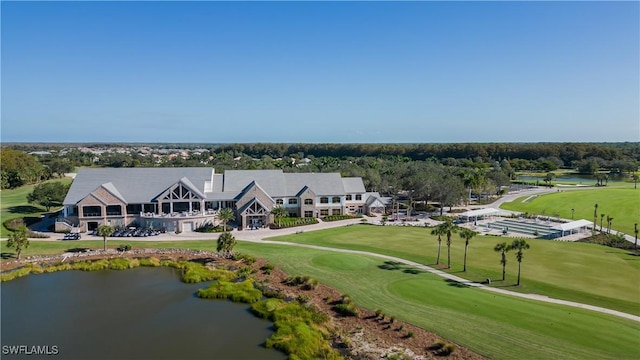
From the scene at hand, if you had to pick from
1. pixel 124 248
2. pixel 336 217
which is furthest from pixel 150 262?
pixel 336 217

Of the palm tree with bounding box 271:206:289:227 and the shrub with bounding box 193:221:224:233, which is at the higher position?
the palm tree with bounding box 271:206:289:227

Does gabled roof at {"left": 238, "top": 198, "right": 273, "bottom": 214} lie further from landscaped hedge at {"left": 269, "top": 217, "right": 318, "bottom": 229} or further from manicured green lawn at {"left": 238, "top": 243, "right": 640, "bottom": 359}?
manicured green lawn at {"left": 238, "top": 243, "right": 640, "bottom": 359}

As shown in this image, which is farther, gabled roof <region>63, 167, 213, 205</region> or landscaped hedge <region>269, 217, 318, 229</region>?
landscaped hedge <region>269, 217, 318, 229</region>

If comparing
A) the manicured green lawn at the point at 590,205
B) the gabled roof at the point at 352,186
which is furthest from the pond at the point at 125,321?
the manicured green lawn at the point at 590,205

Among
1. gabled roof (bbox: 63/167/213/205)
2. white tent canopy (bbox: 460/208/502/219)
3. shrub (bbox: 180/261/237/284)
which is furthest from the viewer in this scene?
white tent canopy (bbox: 460/208/502/219)

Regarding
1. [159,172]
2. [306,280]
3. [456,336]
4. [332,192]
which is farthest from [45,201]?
[456,336]

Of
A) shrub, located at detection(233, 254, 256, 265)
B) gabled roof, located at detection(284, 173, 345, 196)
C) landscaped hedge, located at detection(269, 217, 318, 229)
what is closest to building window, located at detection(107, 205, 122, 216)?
landscaped hedge, located at detection(269, 217, 318, 229)

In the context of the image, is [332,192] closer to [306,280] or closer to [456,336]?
[306,280]

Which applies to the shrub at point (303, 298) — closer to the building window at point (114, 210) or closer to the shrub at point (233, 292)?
the shrub at point (233, 292)
